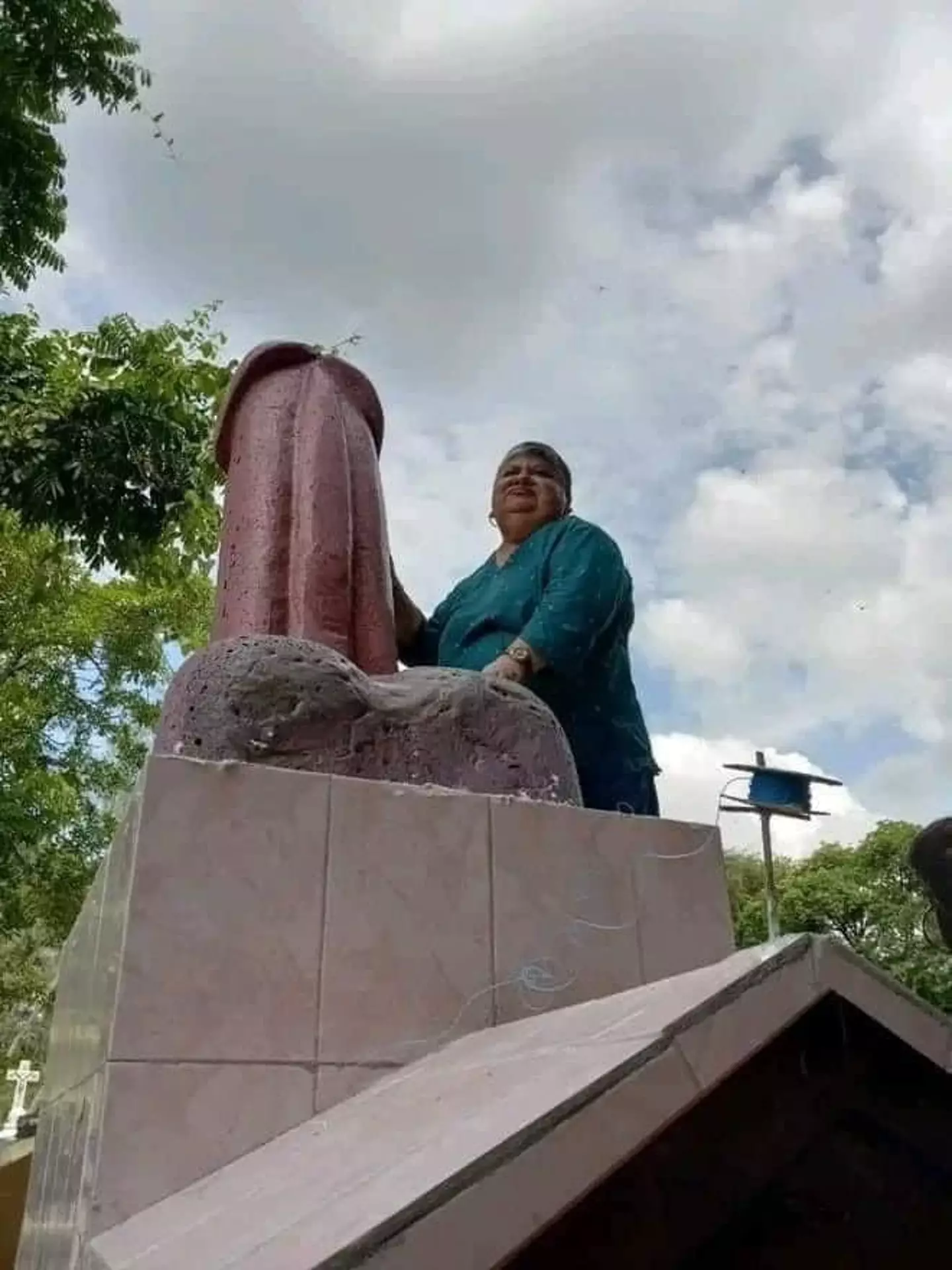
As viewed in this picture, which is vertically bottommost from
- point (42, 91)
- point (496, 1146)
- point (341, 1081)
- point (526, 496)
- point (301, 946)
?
point (496, 1146)

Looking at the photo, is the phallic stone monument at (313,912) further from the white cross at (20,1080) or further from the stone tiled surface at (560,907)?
the white cross at (20,1080)

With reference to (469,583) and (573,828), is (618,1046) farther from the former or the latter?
(469,583)

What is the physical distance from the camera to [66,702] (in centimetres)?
1022

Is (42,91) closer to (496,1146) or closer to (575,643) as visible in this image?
(575,643)

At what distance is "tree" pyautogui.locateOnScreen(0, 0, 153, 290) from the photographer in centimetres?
578

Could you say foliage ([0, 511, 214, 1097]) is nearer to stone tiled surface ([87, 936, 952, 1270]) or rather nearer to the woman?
the woman

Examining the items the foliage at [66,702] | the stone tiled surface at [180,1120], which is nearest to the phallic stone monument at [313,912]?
the stone tiled surface at [180,1120]

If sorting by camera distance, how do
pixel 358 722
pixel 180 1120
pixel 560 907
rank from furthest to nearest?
pixel 358 722 < pixel 560 907 < pixel 180 1120

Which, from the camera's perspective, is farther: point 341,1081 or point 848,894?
point 848,894

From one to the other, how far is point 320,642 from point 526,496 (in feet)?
3.02

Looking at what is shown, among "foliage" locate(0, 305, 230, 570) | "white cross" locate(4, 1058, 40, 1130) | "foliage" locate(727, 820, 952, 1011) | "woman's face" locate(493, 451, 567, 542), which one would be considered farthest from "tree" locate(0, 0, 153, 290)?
"white cross" locate(4, 1058, 40, 1130)

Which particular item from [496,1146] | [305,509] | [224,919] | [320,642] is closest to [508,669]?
[320,642]

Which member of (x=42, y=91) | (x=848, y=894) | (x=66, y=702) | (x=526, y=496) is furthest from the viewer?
(x=848, y=894)

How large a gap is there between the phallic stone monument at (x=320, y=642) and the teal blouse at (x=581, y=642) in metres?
0.28
